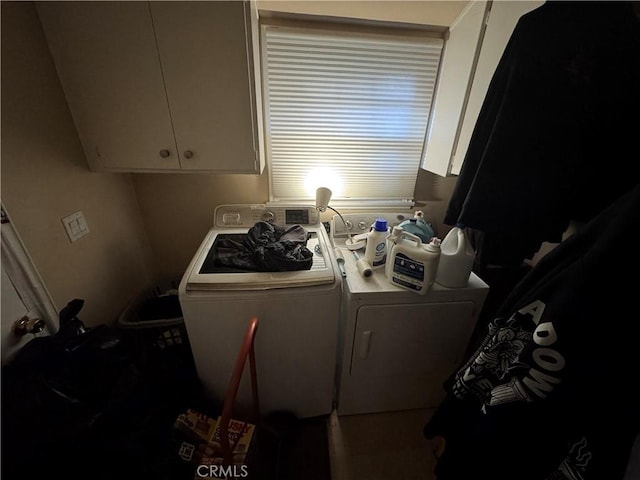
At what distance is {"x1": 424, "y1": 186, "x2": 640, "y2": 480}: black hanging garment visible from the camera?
0.58 metres

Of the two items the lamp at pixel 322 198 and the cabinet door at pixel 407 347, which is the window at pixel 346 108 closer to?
the lamp at pixel 322 198

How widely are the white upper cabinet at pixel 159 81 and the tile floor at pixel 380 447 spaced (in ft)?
5.35

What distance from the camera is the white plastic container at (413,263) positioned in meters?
1.06

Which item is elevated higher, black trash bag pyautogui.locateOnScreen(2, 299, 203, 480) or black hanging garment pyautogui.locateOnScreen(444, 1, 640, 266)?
black hanging garment pyautogui.locateOnScreen(444, 1, 640, 266)

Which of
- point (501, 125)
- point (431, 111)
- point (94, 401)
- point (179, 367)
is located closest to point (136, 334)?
point (179, 367)

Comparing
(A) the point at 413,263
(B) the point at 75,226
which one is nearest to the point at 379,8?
(A) the point at 413,263

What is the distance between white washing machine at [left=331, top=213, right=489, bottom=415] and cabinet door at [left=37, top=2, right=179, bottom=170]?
1.16 metres

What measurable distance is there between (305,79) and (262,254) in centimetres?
112

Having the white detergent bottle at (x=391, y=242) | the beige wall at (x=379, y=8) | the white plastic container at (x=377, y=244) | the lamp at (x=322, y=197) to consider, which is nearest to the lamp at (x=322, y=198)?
the lamp at (x=322, y=197)

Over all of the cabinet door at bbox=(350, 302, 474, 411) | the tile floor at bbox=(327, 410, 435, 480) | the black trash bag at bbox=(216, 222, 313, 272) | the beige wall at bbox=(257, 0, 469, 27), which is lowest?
the tile floor at bbox=(327, 410, 435, 480)

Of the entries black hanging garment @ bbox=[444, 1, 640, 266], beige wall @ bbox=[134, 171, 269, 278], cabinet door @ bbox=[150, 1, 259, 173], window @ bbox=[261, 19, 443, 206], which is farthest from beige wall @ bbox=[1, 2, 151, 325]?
black hanging garment @ bbox=[444, 1, 640, 266]

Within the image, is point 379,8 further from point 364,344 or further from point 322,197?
point 364,344

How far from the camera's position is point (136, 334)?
3.97 ft

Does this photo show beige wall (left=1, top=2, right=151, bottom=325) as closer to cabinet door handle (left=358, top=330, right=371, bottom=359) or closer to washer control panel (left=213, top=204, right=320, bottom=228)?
washer control panel (left=213, top=204, right=320, bottom=228)
